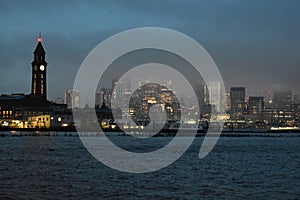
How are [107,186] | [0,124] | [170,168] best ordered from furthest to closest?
[0,124]
[170,168]
[107,186]

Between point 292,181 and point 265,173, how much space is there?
7.38 metres

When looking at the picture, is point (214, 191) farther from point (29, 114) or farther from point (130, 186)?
point (29, 114)

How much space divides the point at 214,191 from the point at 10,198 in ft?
53.7

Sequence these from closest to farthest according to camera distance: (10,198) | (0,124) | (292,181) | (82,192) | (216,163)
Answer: (10,198)
(82,192)
(292,181)
(216,163)
(0,124)

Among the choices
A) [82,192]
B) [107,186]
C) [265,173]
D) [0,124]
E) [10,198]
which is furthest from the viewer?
[0,124]

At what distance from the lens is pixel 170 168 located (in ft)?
195

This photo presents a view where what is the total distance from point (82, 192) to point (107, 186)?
383cm

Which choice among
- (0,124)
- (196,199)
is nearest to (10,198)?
(196,199)

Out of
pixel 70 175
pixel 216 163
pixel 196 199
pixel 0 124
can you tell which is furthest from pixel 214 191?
pixel 0 124

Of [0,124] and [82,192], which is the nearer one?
[82,192]

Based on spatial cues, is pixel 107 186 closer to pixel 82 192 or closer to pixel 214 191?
pixel 82 192

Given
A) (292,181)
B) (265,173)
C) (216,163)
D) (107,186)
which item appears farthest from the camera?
(216,163)

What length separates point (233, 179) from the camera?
49.1 meters

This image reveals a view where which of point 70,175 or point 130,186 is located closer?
point 130,186
